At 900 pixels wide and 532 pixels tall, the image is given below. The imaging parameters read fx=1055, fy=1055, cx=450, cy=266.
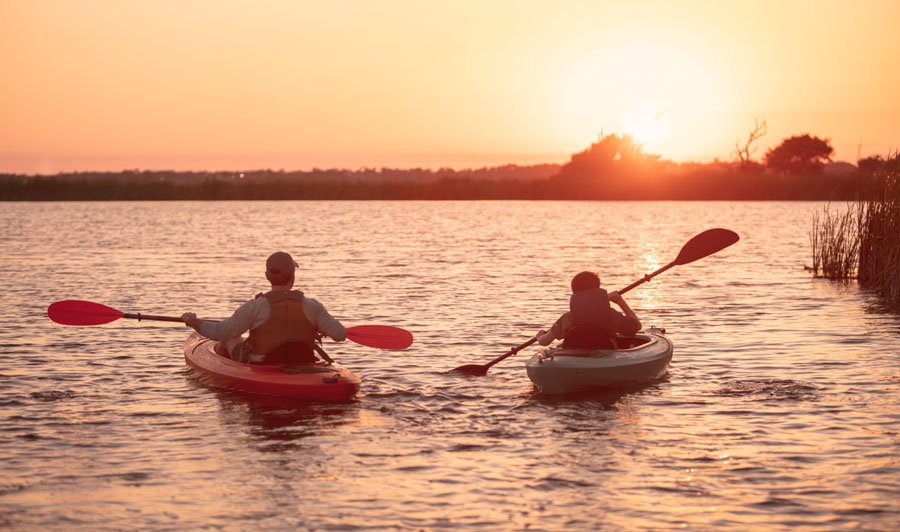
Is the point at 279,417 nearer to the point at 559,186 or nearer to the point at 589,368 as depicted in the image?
the point at 589,368

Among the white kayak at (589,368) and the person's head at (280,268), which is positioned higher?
the person's head at (280,268)

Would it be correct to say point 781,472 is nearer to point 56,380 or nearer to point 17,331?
point 56,380

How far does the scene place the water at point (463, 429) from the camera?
6152 millimetres

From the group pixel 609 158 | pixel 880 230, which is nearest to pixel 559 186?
pixel 609 158

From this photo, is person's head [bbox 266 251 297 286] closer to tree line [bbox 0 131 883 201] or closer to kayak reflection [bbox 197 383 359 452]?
kayak reflection [bbox 197 383 359 452]

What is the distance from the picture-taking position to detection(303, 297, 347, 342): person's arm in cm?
892

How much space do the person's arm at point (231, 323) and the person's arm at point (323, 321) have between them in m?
0.45

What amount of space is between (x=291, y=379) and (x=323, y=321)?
1.86 ft

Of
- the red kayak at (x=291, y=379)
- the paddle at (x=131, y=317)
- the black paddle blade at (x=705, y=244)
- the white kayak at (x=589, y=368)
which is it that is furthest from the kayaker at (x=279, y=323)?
the black paddle blade at (x=705, y=244)

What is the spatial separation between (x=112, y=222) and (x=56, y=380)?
37.9 m

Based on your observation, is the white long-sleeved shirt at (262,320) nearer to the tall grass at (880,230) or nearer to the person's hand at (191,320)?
the person's hand at (191,320)

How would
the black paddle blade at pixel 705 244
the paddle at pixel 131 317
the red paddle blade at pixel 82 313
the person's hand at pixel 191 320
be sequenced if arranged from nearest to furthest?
1. the person's hand at pixel 191 320
2. the paddle at pixel 131 317
3. the red paddle blade at pixel 82 313
4. the black paddle blade at pixel 705 244

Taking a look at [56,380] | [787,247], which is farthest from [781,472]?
[787,247]

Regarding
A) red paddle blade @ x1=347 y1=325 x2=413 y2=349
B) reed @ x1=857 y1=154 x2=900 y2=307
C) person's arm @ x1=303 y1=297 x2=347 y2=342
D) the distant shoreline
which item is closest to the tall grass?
reed @ x1=857 y1=154 x2=900 y2=307
